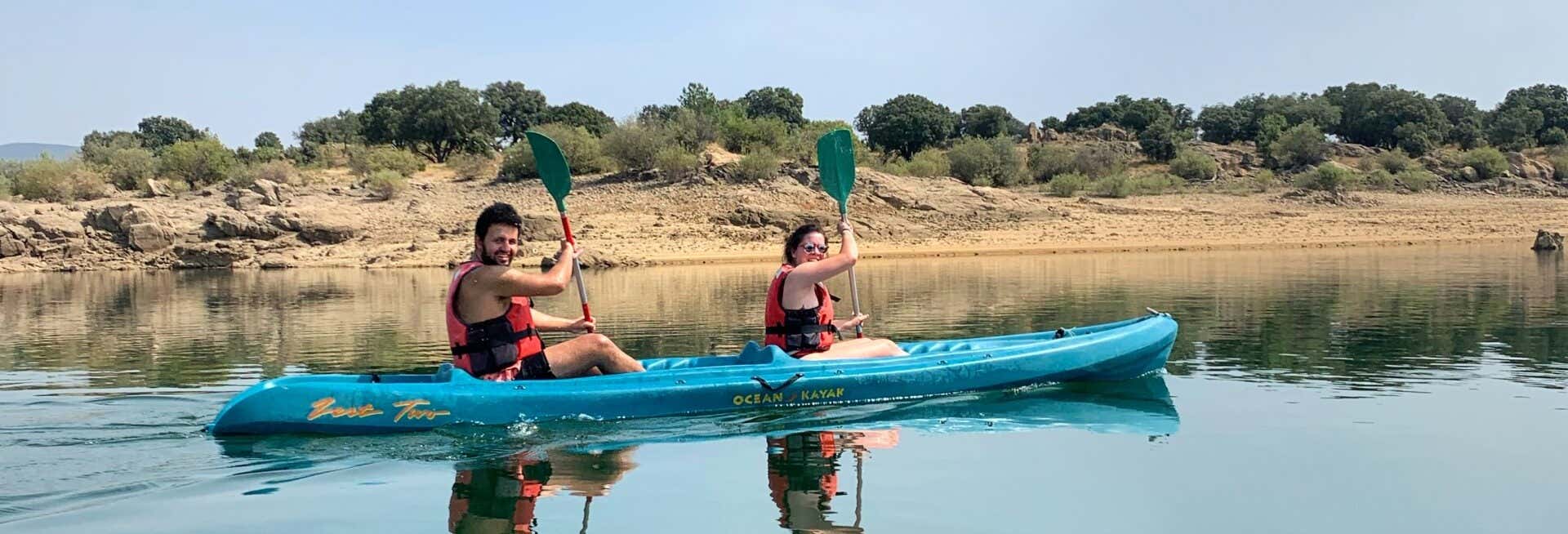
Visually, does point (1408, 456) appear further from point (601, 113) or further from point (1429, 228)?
point (601, 113)

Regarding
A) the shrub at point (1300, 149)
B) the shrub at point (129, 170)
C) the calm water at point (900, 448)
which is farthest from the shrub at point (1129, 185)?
the shrub at point (129, 170)

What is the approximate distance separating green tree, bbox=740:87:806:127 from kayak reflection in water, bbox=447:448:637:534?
4749cm

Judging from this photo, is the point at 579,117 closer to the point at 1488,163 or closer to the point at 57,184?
the point at 57,184

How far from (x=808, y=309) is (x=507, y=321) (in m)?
2.00

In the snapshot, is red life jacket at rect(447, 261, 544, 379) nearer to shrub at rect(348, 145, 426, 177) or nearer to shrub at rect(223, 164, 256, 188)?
shrub at rect(223, 164, 256, 188)

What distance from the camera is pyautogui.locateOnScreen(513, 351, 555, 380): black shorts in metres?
7.83

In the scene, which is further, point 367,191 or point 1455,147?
point 1455,147

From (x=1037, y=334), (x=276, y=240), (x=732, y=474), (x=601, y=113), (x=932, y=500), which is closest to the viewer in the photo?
(x=932, y=500)

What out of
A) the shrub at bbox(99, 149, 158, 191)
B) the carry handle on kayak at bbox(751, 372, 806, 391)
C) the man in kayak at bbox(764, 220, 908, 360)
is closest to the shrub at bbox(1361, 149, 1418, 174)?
the man in kayak at bbox(764, 220, 908, 360)

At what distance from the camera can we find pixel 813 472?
6461mm

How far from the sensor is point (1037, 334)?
32.1 feet

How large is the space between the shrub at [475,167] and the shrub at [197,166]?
18.2ft

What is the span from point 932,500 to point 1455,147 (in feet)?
143

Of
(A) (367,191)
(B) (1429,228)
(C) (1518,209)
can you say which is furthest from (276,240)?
(C) (1518,209)
